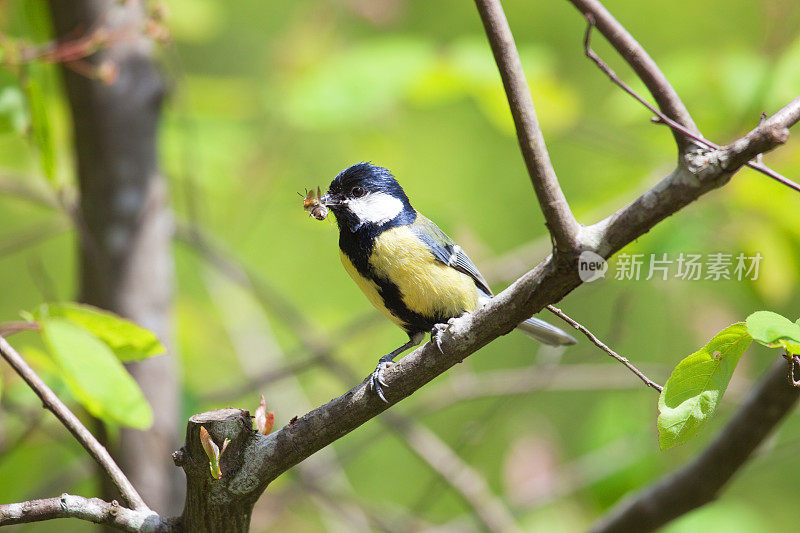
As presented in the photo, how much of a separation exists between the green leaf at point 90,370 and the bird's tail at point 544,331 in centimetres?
111

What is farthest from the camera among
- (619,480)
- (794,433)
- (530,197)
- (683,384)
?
(530,197)

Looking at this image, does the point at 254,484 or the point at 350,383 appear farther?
the point at 350,383

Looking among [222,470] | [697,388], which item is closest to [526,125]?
[697,388]

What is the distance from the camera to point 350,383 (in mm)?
2836

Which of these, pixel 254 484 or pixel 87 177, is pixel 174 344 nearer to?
pixel 87 177

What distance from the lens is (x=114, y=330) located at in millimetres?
1457

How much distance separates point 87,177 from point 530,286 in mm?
1799

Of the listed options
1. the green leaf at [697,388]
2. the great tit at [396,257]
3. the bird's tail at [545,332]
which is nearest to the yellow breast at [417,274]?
the great tit at [396,257]

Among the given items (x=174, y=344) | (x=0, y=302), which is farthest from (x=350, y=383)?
(x=0, y=302)

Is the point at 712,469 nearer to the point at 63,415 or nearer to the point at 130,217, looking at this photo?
the point at 63,415

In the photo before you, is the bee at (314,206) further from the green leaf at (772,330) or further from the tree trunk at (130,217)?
the green leaf at (772,330)

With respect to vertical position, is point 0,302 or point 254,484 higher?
point 0,302

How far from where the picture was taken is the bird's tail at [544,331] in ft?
7.29

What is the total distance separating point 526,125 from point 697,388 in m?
0.46
